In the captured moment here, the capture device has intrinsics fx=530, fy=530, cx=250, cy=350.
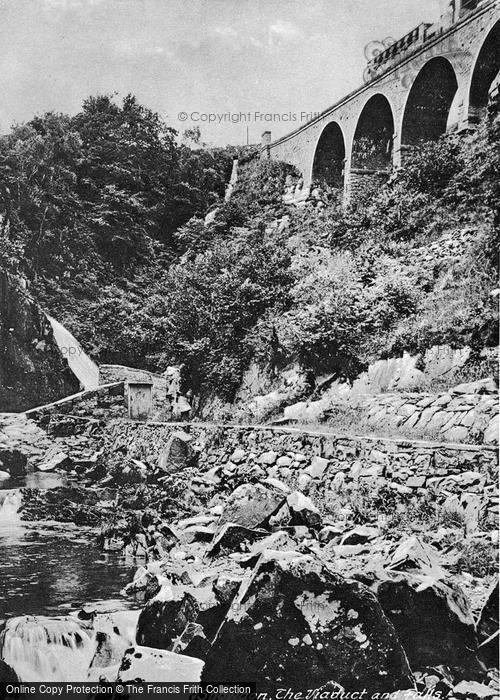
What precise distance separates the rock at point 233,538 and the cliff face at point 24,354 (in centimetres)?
331

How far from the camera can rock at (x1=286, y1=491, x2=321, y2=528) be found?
12.7 ft

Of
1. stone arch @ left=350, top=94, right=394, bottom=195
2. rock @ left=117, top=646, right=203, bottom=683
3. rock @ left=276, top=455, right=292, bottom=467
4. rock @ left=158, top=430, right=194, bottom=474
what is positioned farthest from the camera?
stone arch @ left=350, top=94, right=394, bottom=195

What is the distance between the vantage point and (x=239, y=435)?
15.6 feet

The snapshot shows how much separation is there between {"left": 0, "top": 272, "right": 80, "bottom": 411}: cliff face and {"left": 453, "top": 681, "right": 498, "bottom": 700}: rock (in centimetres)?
507

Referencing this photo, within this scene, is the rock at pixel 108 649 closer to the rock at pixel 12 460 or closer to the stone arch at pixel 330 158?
the rock at pixel 12 460

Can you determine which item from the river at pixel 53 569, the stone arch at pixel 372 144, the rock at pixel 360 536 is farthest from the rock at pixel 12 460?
the stone arch at pixel 372 144

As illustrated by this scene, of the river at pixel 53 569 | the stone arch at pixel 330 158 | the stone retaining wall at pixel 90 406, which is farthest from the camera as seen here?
the stone arch at pixel 330 158

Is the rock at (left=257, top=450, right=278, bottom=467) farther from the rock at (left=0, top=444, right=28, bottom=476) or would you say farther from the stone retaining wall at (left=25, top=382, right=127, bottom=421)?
the rock at (left=0, top=444, right=28, bottom=476)

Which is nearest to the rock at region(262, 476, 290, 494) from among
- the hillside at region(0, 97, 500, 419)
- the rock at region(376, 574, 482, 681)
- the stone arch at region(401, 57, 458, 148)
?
the hillside at region(0, 97, 500, 419)

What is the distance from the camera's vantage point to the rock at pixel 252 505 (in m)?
3.99

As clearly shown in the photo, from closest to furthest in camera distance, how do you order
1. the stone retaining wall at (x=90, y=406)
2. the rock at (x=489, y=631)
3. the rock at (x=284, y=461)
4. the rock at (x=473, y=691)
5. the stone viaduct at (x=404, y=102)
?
the rock at (x=473, y=691), the rock at (x=489, y=631), the rock at (x=284, y=461), the stone retaining wall at (x=90, y=406), the stone viaduct at (x=404, y=102)

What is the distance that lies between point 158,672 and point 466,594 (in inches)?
74.2

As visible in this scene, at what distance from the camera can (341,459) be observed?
12.9 feet

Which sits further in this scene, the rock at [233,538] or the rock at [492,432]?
the rock at [233,538]
